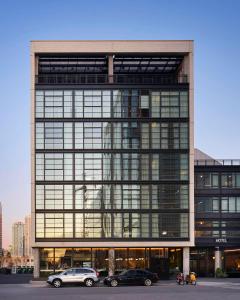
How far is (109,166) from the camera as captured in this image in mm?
79000

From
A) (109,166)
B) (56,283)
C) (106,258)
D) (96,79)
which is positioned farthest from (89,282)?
(96,79)

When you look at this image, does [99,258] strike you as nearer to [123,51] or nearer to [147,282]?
[147,282]

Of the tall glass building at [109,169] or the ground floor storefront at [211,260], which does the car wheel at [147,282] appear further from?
the ground floor storefront at [211,260]

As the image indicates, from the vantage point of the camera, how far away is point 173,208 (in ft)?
260

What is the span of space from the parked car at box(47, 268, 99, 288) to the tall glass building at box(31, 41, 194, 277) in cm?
1921

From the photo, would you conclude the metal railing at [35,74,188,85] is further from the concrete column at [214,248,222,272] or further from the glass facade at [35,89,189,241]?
the concrete column at [214,248,222,272]

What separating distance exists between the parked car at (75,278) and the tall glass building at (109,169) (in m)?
19.2

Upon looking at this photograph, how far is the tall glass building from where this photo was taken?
78938 millimetres

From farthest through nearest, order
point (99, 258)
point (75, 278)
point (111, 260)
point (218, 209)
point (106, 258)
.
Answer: point (218, 209) < point (106, 258) < point (99, 258) < point (111, 260) < point (75, 278)

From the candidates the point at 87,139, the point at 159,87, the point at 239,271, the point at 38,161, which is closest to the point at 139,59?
the point at 159,87

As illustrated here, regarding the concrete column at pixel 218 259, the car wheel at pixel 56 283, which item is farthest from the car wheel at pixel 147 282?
the concrete column at pixel 218 259

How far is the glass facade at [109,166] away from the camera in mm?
78938

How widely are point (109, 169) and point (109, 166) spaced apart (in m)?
0.39

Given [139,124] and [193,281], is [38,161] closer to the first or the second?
[139,124]
